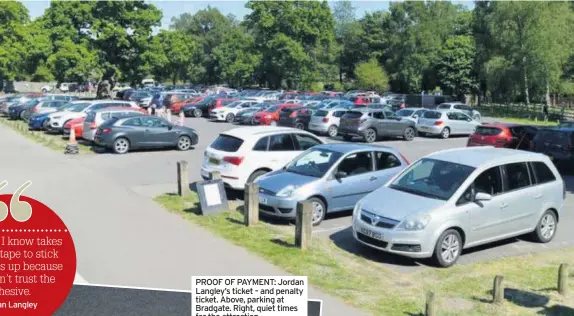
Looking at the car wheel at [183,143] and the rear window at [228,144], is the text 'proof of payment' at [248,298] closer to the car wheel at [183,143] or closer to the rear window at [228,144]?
the rear window at [228,144]

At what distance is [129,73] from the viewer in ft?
165

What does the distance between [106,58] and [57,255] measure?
4809 cm

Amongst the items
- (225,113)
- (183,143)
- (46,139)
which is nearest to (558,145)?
(183,143)

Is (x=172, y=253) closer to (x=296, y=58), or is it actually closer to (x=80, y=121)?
(x=80, y=121)

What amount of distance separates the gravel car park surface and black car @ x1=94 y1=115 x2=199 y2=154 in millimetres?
362

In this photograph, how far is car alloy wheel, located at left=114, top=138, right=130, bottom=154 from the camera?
2183cm

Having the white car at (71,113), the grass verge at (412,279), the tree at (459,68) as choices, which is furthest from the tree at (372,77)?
the grass verge at (412,279)

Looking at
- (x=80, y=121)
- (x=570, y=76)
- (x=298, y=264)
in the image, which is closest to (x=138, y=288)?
(x=298, y=264)

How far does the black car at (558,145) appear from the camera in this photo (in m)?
19.2

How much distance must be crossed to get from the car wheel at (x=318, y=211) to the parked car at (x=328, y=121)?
16.7m

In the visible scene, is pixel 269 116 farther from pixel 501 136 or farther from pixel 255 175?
pixel 255 175

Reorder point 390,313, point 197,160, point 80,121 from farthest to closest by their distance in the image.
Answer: point 80,121 → point 197,160 → point 390,313

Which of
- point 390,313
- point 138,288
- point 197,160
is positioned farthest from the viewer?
point 197,160

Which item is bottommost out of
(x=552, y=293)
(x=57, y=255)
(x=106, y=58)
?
(x=552, y=293)
